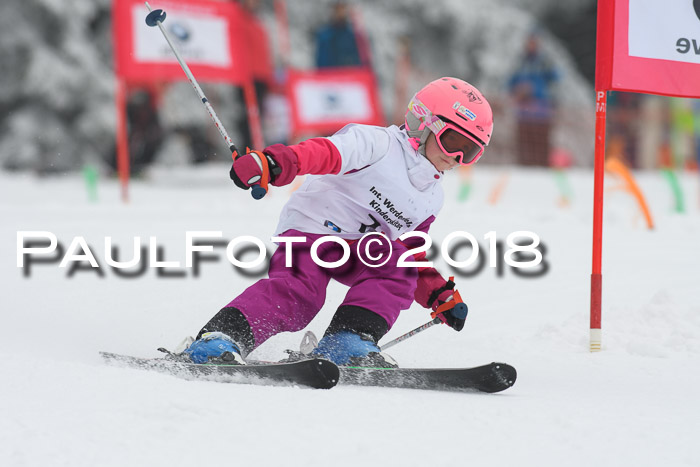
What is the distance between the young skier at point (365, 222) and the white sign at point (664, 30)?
0.94 metres

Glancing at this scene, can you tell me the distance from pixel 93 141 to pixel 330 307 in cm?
1026

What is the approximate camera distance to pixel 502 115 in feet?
49.2

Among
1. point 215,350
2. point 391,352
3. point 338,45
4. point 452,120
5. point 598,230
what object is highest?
point 338,45

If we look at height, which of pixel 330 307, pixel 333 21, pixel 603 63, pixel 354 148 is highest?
pixel 333 21

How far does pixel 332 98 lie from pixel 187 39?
7.80 feet

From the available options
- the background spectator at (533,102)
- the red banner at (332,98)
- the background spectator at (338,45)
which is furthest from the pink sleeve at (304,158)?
the background spectator at (533,102)

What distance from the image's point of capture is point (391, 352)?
388cm

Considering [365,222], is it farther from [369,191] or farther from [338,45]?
[338,45]

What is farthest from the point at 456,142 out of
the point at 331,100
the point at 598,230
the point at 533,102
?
the point at 533,102

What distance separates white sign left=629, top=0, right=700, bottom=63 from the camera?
3.76m

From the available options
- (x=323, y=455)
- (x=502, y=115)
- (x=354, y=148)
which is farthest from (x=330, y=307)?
(x=502, y=115)

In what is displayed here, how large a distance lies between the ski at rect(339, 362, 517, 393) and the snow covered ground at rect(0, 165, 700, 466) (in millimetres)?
78

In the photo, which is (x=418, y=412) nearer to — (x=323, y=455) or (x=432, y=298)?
(x=323, y=455)

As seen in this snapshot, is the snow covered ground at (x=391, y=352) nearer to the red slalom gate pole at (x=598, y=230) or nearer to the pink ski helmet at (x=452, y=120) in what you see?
the red slalom gate pole at (x=598, y=230)
